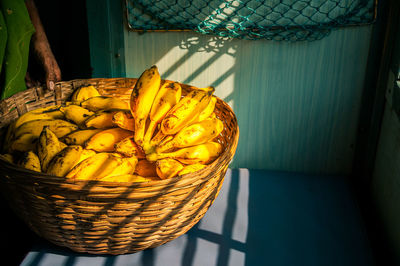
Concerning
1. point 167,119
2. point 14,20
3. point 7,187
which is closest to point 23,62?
point 14,20

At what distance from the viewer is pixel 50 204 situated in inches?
32.3

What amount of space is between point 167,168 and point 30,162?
0.36 m

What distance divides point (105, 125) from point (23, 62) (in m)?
0.45

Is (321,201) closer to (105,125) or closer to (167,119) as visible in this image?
(167,119)

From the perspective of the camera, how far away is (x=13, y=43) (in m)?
1.21

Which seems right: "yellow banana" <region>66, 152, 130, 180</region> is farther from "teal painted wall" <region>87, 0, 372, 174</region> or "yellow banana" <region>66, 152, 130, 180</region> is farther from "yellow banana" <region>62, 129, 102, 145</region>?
"teal painted wall" <region>87, 0, 372, 174</region>

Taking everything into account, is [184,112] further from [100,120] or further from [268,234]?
[268,234]

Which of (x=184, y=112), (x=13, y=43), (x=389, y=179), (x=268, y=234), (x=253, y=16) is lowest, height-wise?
(x=268, y=234)

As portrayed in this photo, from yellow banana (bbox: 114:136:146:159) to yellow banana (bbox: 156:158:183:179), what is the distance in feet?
0.32

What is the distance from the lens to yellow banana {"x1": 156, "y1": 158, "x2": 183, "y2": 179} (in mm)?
905

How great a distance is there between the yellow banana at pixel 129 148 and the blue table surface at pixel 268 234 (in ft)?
0.98

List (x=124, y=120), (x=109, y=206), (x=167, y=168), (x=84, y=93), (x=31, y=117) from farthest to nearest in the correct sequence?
1. (x=84, y=93)
2. (x=31, y=117)
3. (x=124, y=120)
4. (x=167, y=168)
5. (x=109, y=206)

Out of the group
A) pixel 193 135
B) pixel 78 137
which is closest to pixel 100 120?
pixel 78 137

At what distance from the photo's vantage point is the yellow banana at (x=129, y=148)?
0.96 m
